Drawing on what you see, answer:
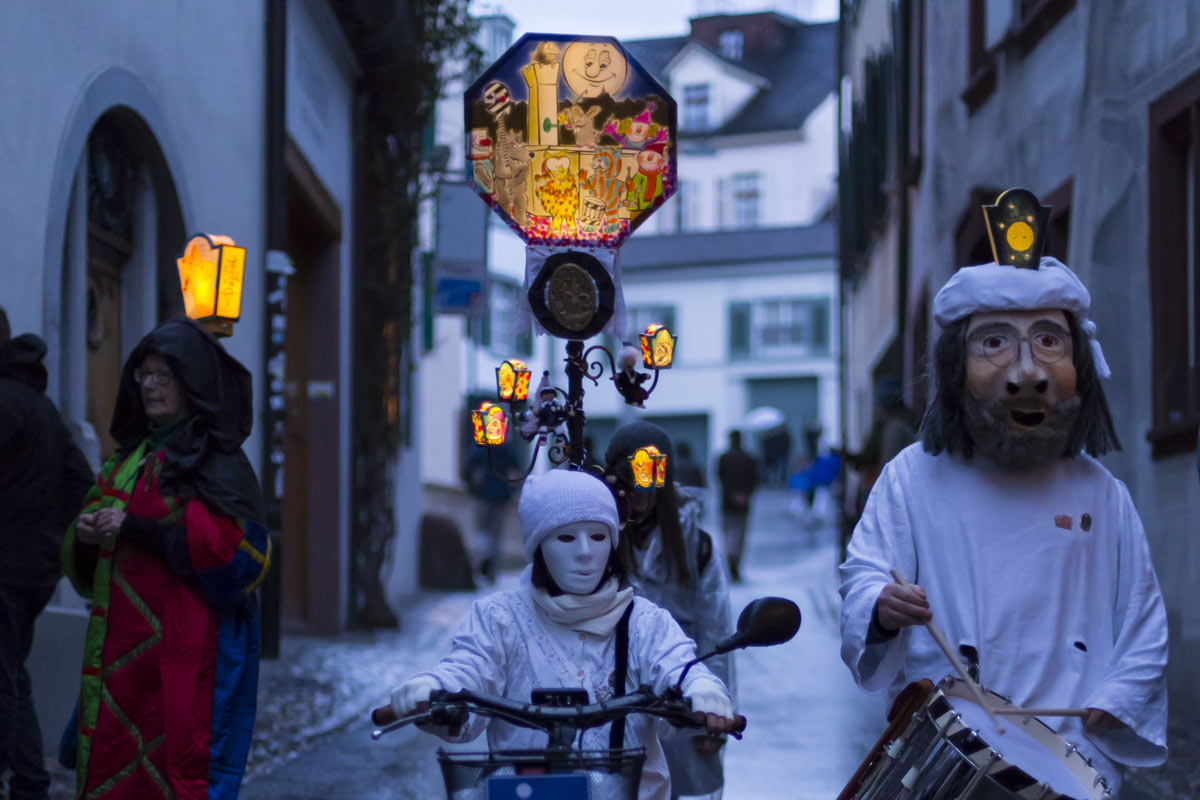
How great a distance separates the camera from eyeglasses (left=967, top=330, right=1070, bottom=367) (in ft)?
13.6

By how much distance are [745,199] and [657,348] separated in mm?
47813

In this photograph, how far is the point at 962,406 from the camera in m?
4.25

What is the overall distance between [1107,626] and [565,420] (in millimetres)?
2048

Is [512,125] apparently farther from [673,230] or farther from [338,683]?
[673,230]

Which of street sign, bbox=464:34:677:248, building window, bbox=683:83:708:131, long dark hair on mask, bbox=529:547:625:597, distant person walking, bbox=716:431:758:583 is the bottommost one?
distant person walking, bbox=716:431:758:583

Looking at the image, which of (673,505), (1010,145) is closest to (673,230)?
(1010,145)

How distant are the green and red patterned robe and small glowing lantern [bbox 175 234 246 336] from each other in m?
1.29

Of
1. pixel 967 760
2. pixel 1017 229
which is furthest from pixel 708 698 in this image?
pixel 1017 229

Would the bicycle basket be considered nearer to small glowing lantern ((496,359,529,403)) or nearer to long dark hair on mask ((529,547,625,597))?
long dark hair on mask ((529,547,625,597))

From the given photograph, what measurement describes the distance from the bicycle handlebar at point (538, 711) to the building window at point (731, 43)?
54.7 metres

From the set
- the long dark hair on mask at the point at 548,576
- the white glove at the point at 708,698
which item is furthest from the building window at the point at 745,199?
the white glove at the point at 708,698

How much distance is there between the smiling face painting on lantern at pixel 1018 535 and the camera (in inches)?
154

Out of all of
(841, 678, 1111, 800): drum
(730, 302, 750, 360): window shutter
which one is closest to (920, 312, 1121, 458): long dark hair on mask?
(841, 678, 1111, 800): drum

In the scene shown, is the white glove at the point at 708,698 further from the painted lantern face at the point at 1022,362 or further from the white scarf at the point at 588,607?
the painted lantern face at the point at 1022,362
